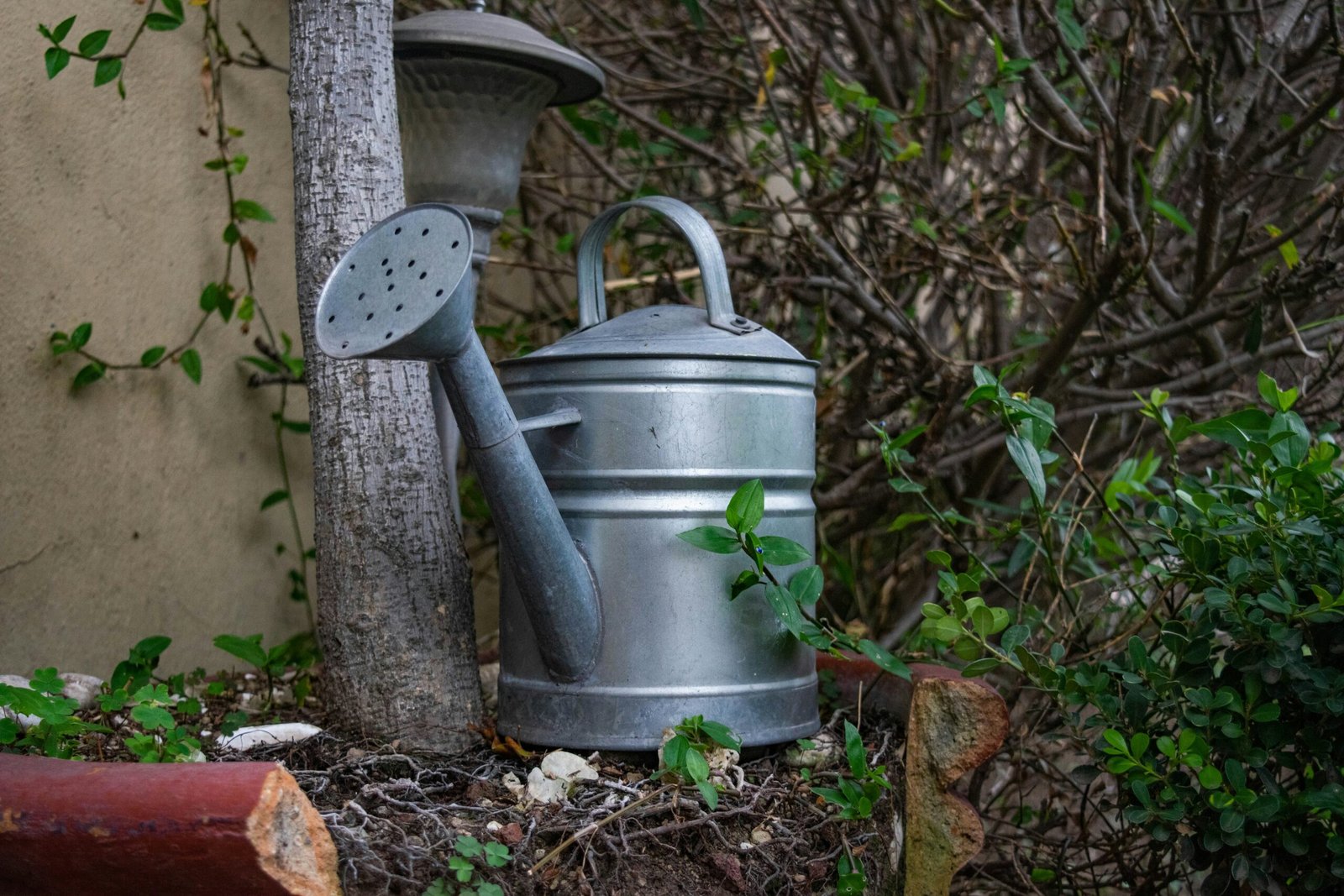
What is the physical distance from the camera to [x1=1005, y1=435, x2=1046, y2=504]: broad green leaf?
4.51 ft

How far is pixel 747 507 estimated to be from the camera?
125cm

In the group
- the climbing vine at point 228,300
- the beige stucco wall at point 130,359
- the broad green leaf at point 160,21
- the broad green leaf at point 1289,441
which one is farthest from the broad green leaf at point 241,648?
the broad green leaf at point 1289,441

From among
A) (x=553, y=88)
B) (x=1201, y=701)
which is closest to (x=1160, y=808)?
(x=1201, y=701)

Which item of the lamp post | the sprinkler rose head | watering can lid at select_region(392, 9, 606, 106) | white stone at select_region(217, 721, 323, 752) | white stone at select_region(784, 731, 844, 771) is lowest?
white stone at select_region(784, 731, 844, 771)

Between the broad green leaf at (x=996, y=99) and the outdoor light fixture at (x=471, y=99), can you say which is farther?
the broad green leaf at (x=996, y=99)

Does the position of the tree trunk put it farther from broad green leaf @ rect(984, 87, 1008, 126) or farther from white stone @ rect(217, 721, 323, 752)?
broad green leaf @ rect(984, 87, 1008, 126)

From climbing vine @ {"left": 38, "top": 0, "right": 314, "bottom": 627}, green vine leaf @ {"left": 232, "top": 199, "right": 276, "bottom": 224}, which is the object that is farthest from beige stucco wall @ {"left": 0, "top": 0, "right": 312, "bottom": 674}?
green vine leaf @ {"left": 232, "top": 199, "right": 276, "bottom": 224}

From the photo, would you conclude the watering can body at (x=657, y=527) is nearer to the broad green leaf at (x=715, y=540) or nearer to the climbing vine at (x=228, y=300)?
the broad green leaf at (x=715, y=540)

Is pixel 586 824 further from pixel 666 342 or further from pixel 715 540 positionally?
pixel 666 342

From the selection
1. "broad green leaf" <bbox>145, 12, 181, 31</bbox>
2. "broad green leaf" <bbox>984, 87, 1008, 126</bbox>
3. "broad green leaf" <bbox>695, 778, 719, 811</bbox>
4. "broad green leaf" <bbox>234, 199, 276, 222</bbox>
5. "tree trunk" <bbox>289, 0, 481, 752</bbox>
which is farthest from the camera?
"broad green leaf" <bbox>234, 199, 276, 222</bbox>

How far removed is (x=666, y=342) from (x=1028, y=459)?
458 millimetres

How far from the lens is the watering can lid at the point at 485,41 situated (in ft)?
5.07

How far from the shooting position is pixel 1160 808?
1.27 m

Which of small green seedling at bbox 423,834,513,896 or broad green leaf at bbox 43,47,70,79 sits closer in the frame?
small green seedling at bbox 423,834,513,896
